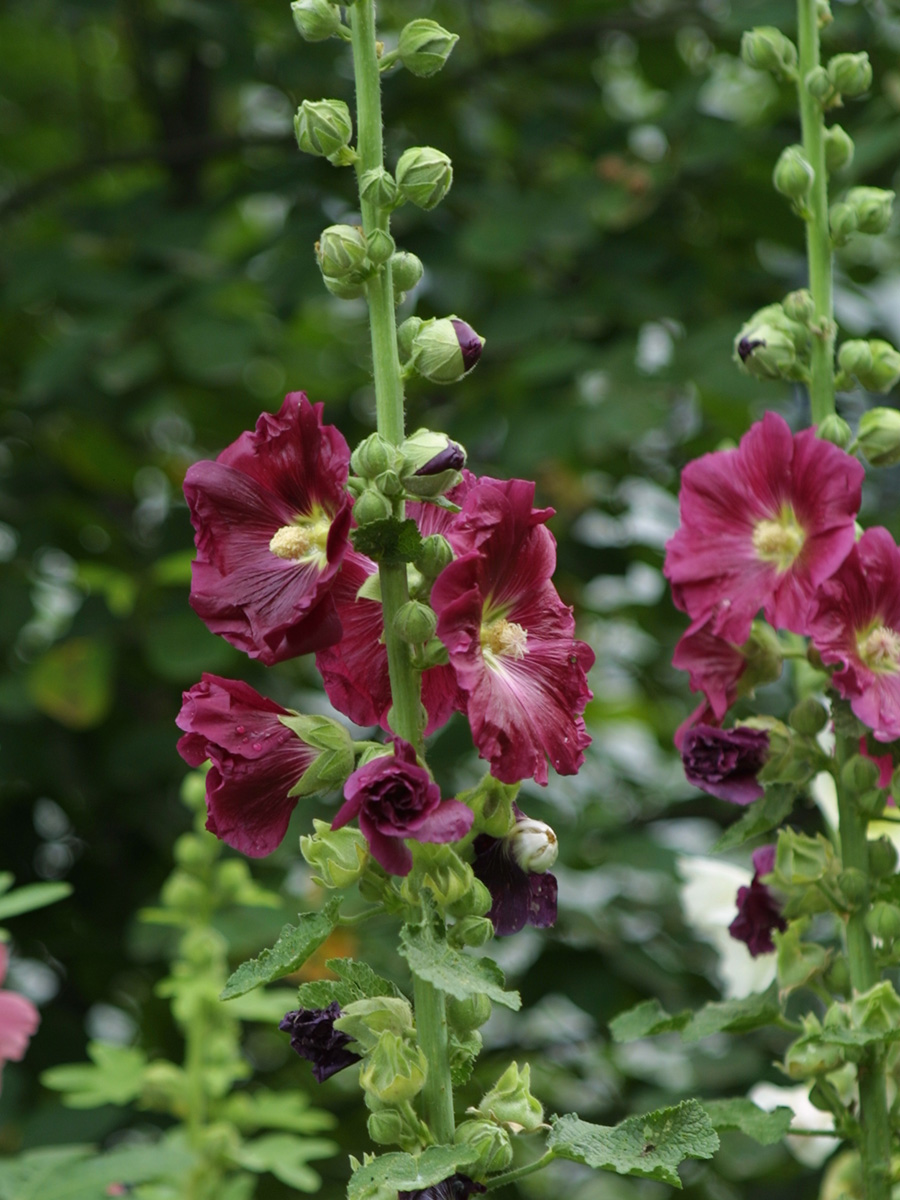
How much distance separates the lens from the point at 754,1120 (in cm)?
109

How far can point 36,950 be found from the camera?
249cm

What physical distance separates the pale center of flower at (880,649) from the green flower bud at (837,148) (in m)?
Answer: 0.43

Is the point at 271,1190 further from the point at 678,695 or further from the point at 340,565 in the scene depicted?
the point at 340,565

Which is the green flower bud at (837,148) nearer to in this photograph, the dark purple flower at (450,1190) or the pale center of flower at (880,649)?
the pale center of flower at (880,649)

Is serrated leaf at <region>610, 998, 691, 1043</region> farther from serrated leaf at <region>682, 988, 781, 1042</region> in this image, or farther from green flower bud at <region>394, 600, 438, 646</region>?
green flower bud at <region>394, 600, 438, 646</region>

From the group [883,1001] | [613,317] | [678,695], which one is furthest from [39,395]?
[883,1001]

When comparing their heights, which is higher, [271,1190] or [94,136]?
[94,136]

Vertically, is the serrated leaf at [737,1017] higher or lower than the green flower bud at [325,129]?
lower

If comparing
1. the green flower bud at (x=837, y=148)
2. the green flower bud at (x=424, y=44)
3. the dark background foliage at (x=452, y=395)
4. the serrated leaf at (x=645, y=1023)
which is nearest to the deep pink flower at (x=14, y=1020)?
the dark background foliage at (x=452, y=395)

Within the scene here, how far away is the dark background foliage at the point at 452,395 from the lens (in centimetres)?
214

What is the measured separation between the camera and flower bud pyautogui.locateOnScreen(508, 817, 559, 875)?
0.85m

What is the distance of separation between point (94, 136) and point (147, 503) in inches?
33.1

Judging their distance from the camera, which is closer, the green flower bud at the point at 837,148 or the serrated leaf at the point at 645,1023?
the serrated leaf at the point at 645,1023

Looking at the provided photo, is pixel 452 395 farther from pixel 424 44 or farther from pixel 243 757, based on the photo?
pixel 243 757
